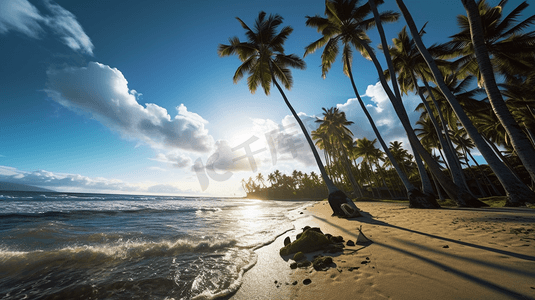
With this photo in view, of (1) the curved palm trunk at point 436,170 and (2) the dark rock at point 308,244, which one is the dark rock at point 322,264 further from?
(1) the curved palm trunk at point 436,170

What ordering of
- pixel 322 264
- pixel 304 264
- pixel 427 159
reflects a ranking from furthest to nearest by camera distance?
pixel 427 159
pixel 304 264
pixel 322 264

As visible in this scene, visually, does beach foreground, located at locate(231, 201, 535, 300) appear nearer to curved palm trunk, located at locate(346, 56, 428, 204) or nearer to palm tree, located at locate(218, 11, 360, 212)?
curved palm trunk, located at locate(346, 56, 428, 204)

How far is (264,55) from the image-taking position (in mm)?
13883

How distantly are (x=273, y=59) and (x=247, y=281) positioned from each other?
15.4 metres

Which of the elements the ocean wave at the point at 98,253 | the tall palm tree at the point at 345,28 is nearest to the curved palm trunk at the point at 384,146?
the tall palm tree at the point at 345,28

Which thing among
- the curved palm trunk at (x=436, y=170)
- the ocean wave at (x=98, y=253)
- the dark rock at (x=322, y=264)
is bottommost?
the ocean wave at (x=98, y=253)

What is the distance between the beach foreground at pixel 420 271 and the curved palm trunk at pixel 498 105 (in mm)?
4072

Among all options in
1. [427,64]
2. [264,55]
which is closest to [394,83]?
[427,64]

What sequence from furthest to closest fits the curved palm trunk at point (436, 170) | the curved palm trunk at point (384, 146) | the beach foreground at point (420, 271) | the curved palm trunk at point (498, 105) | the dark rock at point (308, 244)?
the curved palm trunk at point (384, 146) → the curved palm trunk at point (436, 170) → the curved palm trunk at point (498, 105) → the dark rock at point (308, 244) → the beach foreground at point (420, 271)

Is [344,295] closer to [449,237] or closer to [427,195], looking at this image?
[449,237]

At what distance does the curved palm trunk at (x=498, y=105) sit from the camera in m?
6.84

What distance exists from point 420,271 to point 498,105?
29.9 feet

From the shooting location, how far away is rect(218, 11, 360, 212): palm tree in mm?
14016

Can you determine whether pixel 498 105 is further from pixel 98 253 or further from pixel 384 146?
pixel 98 253
